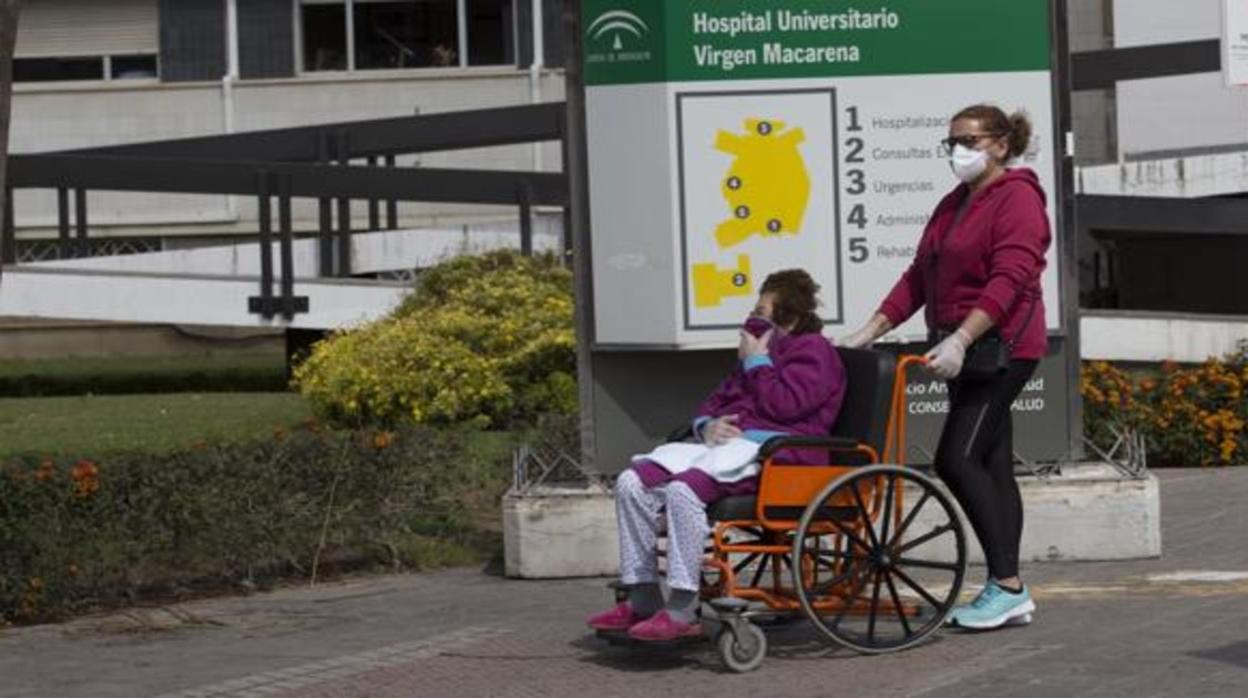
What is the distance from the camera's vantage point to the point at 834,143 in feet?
34.8

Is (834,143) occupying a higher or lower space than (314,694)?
higher

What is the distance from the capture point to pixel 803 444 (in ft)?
26.9

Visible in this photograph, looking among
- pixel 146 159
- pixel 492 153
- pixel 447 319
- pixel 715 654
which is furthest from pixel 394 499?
pixel 492 153

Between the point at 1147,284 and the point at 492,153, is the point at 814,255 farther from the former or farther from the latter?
the point at 492,153

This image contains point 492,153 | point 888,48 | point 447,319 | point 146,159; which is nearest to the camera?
point 888,48

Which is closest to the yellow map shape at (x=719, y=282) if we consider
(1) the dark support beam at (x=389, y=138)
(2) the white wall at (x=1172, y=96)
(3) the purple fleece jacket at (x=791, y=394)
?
(3) the purple fleece jacket at (x=791, y=394)

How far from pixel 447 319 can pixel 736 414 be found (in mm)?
7059

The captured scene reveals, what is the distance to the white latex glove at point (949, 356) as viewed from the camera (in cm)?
835

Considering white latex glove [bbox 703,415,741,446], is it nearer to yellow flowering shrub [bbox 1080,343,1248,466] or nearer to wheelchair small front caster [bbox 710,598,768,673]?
wheelchair small front caster [bbox 710,598,768,673]

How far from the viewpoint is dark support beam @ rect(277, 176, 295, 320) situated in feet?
63.3

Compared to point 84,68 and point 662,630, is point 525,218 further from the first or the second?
point 662,630

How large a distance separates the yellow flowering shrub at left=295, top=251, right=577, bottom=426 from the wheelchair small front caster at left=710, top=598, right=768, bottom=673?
266 inches

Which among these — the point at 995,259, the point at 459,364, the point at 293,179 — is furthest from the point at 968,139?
the point at 293,179

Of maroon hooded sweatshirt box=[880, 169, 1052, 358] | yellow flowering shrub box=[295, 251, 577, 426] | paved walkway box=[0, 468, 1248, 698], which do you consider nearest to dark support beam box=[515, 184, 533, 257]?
yellow flowering shrub box=[295, 251, 577, 426]
